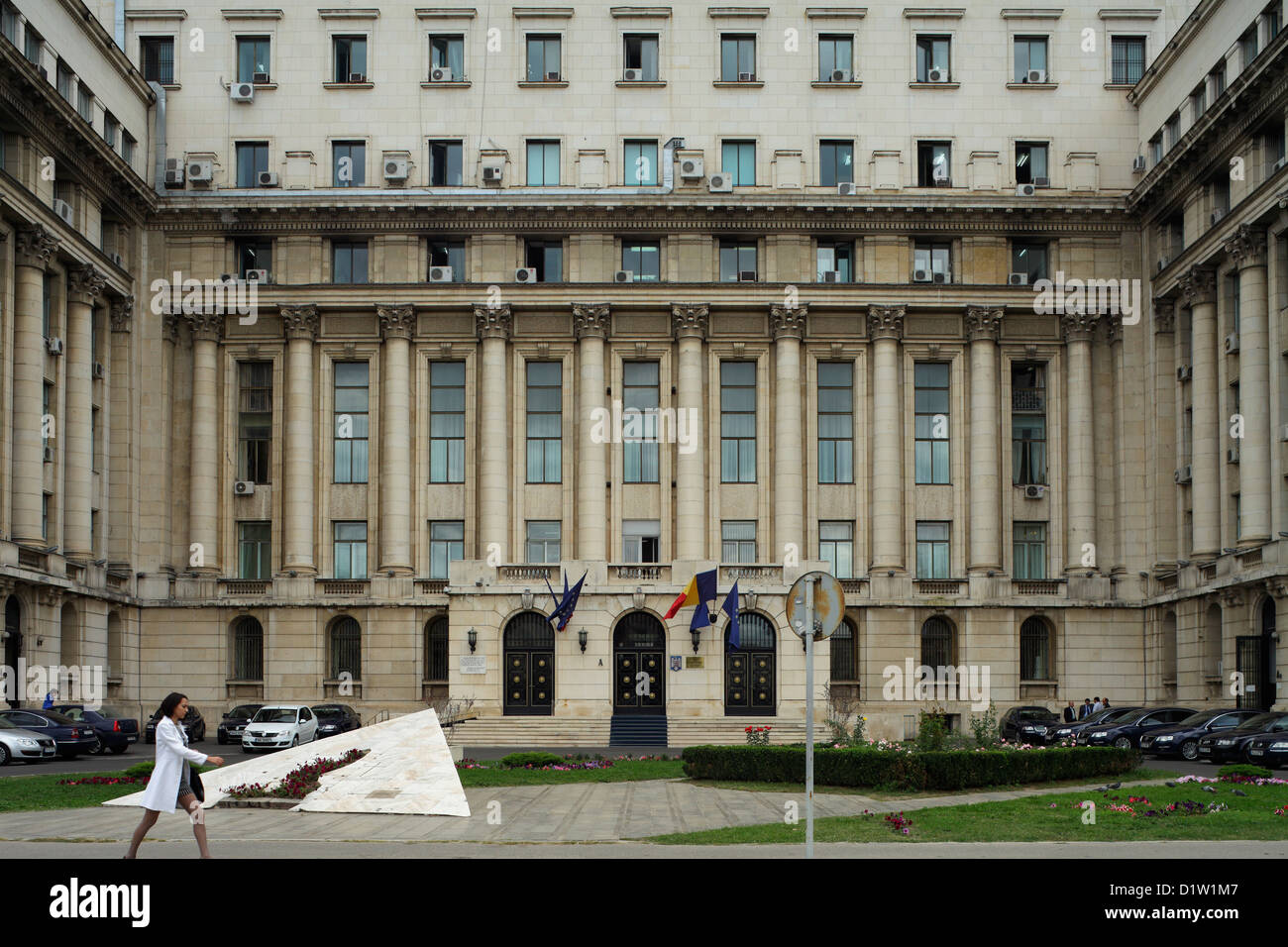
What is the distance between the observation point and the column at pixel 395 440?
6719cm

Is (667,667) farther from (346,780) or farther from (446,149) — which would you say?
(346,780)

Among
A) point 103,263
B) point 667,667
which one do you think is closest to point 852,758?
point 667,667

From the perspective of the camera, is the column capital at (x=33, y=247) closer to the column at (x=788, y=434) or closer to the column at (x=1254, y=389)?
the column at (x=788, y=434)

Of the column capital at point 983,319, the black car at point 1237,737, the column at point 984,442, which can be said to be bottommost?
the black car at point 1237,737

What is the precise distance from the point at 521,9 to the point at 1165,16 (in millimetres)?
29616

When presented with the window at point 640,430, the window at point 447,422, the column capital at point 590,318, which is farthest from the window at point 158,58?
the window at point 640,430

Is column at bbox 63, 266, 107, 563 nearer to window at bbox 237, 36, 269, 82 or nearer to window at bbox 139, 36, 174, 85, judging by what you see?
window at bbox 139, 36, 174, 85

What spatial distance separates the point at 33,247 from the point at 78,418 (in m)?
7.70

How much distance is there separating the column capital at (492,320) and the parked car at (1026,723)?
2736 centimetres

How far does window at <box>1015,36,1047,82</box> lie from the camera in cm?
7000

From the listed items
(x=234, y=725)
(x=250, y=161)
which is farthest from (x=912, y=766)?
(x=250, y=161)

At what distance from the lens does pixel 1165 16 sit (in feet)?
227

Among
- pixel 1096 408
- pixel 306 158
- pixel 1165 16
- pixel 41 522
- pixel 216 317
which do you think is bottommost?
pixel 41 522

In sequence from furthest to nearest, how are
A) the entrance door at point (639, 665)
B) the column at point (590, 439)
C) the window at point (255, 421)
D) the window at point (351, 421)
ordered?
the window at point (255, 421) < the window at point (351, 421) < the column at point (590, 439) < the entrance door at point (639, 665)
